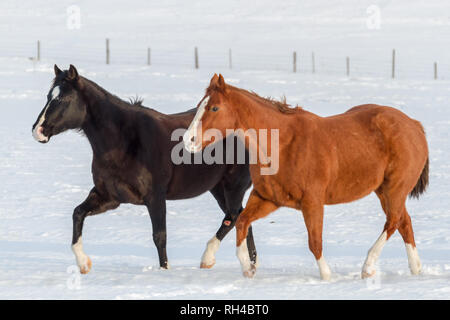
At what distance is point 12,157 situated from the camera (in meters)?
14.4

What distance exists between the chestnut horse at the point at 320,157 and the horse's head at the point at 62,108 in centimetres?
152

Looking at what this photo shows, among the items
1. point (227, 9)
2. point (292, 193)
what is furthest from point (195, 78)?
point (227, 9)

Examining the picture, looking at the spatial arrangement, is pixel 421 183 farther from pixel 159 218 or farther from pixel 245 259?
pixel 159 218

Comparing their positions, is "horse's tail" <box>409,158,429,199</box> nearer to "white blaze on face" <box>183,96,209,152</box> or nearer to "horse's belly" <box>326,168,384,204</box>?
"horse's belly" <box>326,168,384,204</box>

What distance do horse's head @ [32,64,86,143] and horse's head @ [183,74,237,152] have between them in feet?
4.90

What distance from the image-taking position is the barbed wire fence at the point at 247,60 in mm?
32250

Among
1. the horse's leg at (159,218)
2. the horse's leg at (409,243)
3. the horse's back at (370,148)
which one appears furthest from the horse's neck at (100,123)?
the horse's leg at (409,243)

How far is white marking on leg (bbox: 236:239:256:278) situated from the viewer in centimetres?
592

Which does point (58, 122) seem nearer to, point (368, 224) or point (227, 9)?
point (368, 224)

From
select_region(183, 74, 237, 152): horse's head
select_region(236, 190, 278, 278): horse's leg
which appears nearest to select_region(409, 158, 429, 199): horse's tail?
select_region(236, 190, 278, 278): horse's leg

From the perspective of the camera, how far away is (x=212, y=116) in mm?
5613

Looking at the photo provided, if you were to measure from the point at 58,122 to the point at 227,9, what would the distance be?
47.9m

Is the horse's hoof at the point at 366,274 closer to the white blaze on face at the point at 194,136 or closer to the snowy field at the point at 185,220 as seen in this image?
the snowy field at the point at 185,220

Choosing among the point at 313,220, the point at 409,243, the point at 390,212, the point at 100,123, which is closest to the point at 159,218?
the point at 100,123
